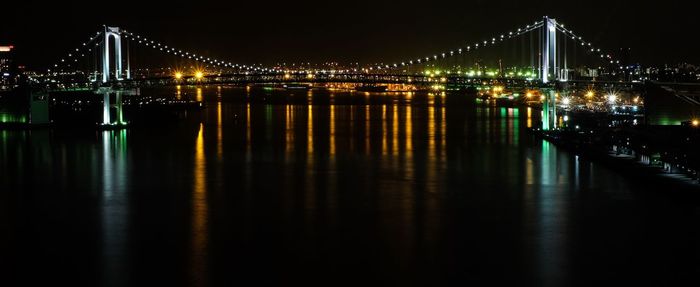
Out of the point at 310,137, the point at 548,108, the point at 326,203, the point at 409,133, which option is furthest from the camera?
the point at 409,133

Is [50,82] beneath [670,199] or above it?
above

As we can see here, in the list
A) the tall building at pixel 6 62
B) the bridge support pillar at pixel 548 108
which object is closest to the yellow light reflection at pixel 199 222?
the bridge support pillar at pixel 548 108

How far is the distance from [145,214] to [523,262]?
17.2ft

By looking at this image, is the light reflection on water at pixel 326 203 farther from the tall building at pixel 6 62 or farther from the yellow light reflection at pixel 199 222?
the tall building at pixel 6 62

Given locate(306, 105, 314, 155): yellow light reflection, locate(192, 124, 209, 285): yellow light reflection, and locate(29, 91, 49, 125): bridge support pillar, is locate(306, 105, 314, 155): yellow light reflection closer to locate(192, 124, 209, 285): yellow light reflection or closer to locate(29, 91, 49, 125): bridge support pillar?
locate(192, 124, 209, 285): yellow light reflection

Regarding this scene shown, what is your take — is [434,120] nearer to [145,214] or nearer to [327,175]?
[327,175]

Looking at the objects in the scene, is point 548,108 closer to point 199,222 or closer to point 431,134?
point 431,134

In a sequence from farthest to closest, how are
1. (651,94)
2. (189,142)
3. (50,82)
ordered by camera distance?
1. (50,82)
2. (651,94)
3. (189,142)

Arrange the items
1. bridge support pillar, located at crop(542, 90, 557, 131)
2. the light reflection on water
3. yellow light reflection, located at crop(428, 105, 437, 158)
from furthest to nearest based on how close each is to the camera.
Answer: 1. bridge support pillar, located at crop(542, 90, 557, 131)
2. yellow light reflection, located at crop(428, 105, 437, 158)
3. the light reflection on water

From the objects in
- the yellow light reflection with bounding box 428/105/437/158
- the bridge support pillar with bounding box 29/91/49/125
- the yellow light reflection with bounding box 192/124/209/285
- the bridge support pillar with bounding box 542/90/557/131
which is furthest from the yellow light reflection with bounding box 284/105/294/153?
the bridge support pillar with bounding box 29/91/49/125

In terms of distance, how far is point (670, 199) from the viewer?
13969 mm

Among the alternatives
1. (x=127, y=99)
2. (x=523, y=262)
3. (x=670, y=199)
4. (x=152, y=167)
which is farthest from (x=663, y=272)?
(x=127, y=99)

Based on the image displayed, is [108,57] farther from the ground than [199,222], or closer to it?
farther from the ground

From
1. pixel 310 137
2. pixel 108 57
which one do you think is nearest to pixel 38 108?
pixel 108 57
